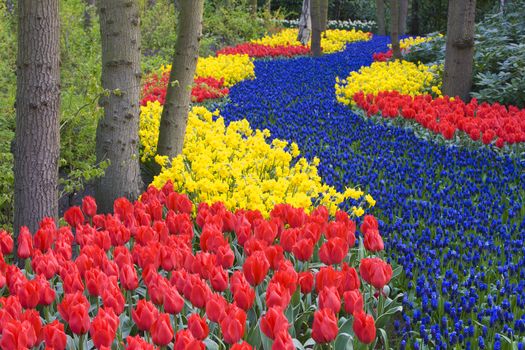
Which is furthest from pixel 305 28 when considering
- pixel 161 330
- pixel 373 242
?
pixel 161 330

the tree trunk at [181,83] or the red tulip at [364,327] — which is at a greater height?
the tree trunk at [181,83]

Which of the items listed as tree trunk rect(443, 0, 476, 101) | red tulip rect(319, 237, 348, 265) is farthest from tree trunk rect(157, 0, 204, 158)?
tree trunk rect(443, 0, 476, 101)

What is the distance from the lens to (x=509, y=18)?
14680 millimetres

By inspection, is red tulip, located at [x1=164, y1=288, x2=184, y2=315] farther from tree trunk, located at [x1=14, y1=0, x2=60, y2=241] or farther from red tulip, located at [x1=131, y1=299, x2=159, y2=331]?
tree trunk, located at [x1=14, y1=0, x2=60, y2=241]

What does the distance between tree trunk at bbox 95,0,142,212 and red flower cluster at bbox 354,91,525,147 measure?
364cm

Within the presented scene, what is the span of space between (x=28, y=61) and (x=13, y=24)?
729 cm

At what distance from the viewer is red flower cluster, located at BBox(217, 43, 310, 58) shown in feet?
57.7

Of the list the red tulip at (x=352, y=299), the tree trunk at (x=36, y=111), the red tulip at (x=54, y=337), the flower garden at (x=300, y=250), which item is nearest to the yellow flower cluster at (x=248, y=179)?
the flower garden at (x=300, y=250)

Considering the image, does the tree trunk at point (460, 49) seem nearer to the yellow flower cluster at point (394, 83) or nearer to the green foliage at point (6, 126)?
the yellow flower cluster at point (394, 83)

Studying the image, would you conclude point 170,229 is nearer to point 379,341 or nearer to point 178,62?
point 379,341

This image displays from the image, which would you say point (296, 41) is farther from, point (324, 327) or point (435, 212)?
point (324, 327)

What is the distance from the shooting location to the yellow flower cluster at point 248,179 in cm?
481

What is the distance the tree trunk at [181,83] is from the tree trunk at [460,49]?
4.80m

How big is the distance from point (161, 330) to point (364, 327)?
0.77 metres
